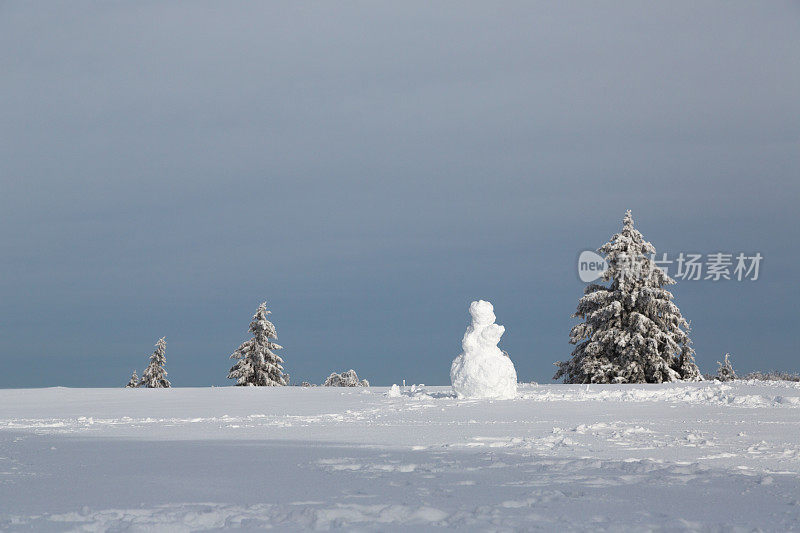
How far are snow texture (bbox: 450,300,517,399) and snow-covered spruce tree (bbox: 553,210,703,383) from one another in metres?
15.7

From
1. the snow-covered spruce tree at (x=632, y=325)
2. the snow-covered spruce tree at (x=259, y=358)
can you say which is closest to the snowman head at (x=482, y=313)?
the snow-covered spruce tree at (x=632, y=325)

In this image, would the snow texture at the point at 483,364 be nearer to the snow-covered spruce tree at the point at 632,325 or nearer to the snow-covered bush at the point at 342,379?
the snow-covered spruce tree at the point at 632,325

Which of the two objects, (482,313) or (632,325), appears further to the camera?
(632,325)

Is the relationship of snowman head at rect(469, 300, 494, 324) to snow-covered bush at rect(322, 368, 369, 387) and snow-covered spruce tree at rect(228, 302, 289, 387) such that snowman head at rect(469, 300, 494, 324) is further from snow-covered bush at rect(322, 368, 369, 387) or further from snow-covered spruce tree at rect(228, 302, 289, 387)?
snow-covered bush at rect(322, 368, 369, 387)

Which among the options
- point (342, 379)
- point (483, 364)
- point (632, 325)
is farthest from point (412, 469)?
point (342, 379)

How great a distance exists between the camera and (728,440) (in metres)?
11.6

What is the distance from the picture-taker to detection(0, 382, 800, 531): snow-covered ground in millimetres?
6723

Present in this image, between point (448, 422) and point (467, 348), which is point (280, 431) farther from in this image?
point (467, 348)

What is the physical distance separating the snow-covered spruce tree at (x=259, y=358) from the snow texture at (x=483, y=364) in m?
23.0

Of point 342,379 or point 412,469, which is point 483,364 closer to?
point 412,469

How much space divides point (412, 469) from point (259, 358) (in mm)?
34449

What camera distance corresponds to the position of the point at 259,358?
4266cm

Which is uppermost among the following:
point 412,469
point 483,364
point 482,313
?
point 482,313

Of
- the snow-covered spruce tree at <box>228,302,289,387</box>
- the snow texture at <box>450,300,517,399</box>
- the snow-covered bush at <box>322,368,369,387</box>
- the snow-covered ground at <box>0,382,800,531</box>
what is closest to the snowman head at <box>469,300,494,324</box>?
the snow texture at <box>450,300,517,399</box>
